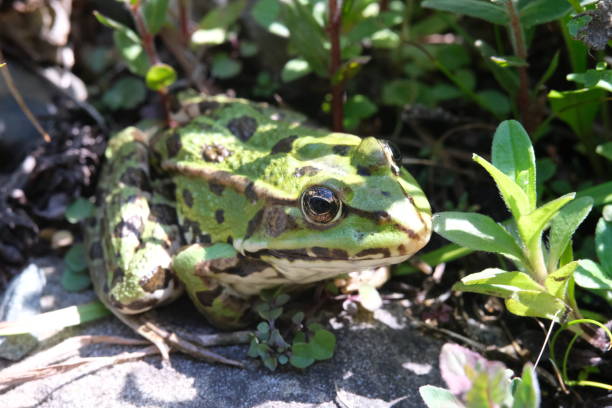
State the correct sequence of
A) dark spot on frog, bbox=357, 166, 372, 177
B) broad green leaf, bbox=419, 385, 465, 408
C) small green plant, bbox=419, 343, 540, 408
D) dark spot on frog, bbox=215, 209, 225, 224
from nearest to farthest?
small green plant, bbox=419, 343, 540, 408 → broad green leaf, bbox=419, 385, 465, 408 → dark spot on frog, bbox=357, 166, 372, 177 → dark spot on frog, bbox=215, 209, 225, 224

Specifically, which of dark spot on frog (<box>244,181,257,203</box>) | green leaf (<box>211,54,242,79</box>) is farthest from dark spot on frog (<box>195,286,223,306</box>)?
green leaf (<box>211,54,242,79</box>)

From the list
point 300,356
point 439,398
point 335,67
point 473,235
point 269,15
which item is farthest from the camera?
point 269,15

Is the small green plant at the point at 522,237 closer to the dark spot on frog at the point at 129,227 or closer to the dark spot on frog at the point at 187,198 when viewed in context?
the dark spot on frog at the point at 187,198

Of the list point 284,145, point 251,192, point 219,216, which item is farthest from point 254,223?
point 284,145

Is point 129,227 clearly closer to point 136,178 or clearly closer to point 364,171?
point 136,178

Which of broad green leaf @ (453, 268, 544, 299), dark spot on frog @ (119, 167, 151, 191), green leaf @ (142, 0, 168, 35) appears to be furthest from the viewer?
green leaf @ (142, 0, 168, 35)

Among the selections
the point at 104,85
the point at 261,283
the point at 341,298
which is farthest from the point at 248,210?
the point at 104,85

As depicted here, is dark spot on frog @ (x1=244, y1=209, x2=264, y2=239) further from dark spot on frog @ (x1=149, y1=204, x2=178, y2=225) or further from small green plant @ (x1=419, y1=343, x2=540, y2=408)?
small green plant @ (x1=419, y1=343, x2=540, y2=408)
